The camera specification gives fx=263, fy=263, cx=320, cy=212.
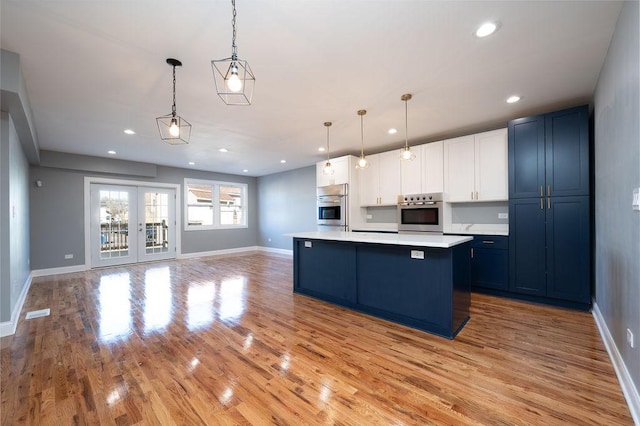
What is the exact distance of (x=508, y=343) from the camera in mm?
2469

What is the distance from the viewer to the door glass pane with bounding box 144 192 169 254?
22.9 feet

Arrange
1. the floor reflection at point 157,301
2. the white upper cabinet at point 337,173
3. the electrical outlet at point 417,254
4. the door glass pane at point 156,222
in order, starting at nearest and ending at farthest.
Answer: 1. the electrical outlet at point 417,254
2. the floor reflection at point 157,301
3. the white upper cabinet at point 337,173
4. the door glass pane at point 156,222

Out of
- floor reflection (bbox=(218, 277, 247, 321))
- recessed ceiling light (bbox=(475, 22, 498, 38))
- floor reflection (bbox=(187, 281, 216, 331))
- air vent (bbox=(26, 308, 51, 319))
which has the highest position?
recessed ceiling light (bbox=(475, 22, 498, 38))

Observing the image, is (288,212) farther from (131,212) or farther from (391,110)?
(391,110)

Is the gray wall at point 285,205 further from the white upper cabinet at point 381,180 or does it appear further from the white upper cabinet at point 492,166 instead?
the white upper cabinet at point 492,166

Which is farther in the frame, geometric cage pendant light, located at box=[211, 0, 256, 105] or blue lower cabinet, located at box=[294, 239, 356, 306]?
blue lower cabinet, located at box=[294, 239, 356, 306]

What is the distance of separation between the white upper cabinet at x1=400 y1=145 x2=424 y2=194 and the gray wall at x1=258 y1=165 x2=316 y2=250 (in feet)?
9.53

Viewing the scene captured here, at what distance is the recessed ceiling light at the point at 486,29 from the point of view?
1978mm

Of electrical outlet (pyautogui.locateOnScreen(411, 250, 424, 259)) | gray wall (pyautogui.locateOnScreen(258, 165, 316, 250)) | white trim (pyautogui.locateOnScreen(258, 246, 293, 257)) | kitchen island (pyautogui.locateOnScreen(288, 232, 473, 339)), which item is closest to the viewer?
kitchen island (pyautogui.locateOnScreen(288, 232, 473, 339))

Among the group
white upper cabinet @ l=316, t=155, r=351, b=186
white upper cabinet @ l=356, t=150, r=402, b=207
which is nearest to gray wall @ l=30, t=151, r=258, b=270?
white upper cabinet @ l=316, t=155, r=351, b=186

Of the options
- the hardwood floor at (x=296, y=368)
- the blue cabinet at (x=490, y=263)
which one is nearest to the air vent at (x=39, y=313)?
the hardwood floor at (x=296, y=368)

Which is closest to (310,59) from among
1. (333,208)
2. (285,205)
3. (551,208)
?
(551,208)

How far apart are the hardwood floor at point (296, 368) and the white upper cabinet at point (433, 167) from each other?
200 centimetres

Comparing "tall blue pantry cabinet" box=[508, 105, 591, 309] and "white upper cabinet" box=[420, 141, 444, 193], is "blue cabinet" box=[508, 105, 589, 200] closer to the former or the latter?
"tall blue pantry cabinet" box=[508, 105, 591, 309]
